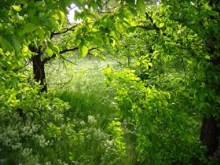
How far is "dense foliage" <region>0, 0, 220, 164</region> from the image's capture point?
2.99 meters

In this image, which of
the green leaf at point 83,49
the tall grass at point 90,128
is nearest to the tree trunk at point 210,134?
the tall grass at point 90,128

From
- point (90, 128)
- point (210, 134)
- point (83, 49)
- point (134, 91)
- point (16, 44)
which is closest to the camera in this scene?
point (16, 44)

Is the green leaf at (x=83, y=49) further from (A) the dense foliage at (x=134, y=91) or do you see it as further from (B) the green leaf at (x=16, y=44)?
(B) the green leaf at (x=16, y=44)

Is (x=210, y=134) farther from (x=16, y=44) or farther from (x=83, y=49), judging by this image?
(x=16, y=44)

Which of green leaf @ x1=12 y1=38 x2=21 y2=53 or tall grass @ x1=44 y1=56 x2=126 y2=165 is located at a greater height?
tall grass @ x1=44 y1=56 x2=126 y2=165

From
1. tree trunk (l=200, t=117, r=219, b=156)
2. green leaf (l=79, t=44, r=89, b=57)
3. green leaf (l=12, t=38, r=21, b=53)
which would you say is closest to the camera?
green leaf (l=12, t=38, r=21, b=53)

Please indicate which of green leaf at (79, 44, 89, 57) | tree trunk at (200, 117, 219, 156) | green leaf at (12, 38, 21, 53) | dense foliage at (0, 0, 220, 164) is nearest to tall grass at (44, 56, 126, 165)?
dense foliage at (0, 0, 220, 164)

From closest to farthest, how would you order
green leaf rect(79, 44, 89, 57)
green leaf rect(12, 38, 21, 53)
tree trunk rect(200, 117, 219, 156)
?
green leaf rect(12, 38, 21, 53) < green leaf rect(79, 44, 89, 57) < tree trunk rect(200, 117, 219, 156)

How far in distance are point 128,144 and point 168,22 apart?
4.34 meters

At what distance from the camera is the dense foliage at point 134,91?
9.80 feet

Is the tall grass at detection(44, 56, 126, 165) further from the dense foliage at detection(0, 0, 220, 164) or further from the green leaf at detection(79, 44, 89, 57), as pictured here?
the green leaf at detection(79, 44, 89, 57)

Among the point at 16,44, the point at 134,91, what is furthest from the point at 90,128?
the point at 16,44

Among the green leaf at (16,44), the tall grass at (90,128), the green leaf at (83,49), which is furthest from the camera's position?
the tall grass at (90,128)

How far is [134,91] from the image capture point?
6176mm
